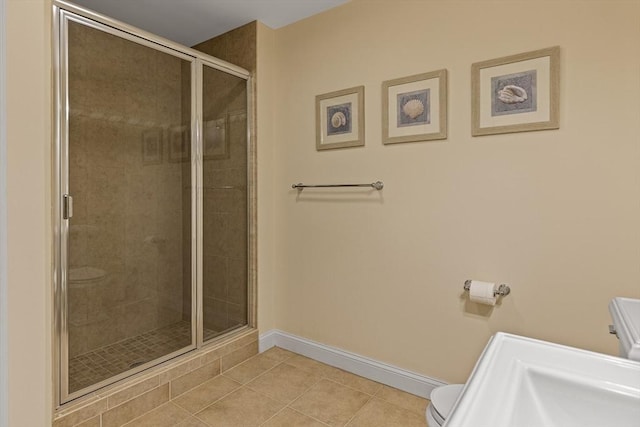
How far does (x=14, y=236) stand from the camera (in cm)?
137

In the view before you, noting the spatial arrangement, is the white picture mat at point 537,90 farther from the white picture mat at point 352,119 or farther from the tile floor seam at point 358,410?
the tile floor seam at point 358,410

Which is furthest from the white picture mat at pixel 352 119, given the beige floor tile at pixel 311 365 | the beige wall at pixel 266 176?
the beige floor tile at pixel 311 365

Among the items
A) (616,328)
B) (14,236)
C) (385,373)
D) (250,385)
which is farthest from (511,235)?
(14,236)

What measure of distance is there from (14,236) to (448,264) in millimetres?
1954

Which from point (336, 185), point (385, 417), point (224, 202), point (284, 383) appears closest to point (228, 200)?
point (224, 202)

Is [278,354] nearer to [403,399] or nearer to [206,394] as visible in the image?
[206,394]

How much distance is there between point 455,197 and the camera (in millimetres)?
1905

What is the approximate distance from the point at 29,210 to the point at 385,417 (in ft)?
6.13

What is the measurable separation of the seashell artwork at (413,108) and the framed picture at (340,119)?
283 mm

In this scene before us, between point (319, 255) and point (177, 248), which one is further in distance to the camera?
point (319, 255)

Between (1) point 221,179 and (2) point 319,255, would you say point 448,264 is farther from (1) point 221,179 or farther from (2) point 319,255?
(1) point 221,179

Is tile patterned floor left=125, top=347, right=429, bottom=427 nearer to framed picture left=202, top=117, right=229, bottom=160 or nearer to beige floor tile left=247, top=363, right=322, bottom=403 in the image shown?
beige floor tile left=247, top=363, right=322, bottom=403

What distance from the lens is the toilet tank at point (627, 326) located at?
77cm

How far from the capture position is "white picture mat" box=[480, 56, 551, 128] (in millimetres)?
1650
